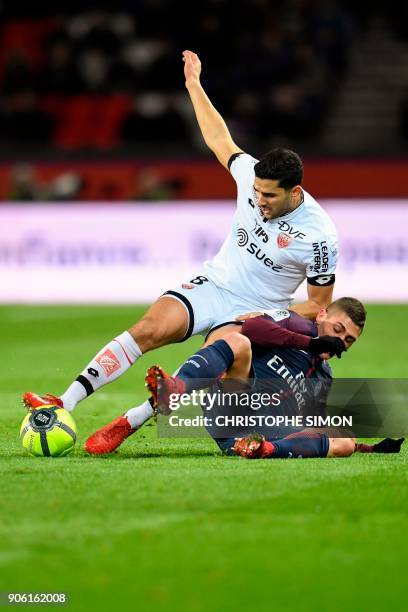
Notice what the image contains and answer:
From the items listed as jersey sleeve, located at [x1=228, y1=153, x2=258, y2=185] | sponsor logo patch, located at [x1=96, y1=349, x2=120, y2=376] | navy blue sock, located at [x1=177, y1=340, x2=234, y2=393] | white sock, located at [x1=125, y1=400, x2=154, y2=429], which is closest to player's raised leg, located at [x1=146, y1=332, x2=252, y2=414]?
navy blue sock, located at [x1=177, y1=340, x2=234, y2=393]

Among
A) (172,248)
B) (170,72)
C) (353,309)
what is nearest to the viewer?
(353,309)

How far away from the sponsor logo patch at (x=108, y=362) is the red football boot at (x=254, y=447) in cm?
103

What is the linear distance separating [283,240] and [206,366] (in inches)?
59.6

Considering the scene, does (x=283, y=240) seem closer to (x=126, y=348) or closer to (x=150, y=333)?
(x=150, y=333)

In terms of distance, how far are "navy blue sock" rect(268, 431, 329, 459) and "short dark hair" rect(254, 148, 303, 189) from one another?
1.67m

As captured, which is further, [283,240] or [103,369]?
[283,240]

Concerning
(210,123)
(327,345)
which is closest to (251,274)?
(210,123)

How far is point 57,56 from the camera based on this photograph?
21.0 m

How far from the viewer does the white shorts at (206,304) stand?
27.5 ft

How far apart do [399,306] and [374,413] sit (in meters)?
10.1

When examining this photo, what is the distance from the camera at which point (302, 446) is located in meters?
7.35

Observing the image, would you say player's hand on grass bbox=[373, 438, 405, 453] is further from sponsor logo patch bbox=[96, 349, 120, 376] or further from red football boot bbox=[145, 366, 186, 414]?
sponsor logo patch bbox=[96, 349, 120, 376]

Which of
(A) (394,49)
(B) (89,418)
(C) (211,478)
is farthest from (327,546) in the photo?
(A) (394,49)

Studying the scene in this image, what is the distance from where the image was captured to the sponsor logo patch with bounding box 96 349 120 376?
26.1 feet
